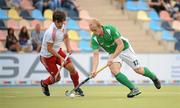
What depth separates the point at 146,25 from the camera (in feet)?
88.7

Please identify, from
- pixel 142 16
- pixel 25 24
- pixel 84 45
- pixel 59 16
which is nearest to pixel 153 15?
pixel 142 16

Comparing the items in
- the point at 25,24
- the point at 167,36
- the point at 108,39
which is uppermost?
the point at 108,39

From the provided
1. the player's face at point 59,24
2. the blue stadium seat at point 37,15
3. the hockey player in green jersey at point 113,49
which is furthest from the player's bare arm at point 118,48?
the blue stadium seat at point 37,15

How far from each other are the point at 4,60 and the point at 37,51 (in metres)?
1.50

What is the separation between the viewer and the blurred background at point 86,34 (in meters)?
21.0

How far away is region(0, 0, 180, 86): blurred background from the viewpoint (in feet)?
68.8

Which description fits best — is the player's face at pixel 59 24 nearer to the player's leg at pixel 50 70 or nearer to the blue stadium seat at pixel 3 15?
the player's leg at pixel 50 70

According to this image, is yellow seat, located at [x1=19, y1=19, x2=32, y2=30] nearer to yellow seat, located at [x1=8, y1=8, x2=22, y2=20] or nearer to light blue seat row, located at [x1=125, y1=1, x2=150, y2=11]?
yellow seat, located at [x1=8, y1=8, x2=22, y2=20]

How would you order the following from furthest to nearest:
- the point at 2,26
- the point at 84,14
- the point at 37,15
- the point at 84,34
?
the point at 84,14
the point at 84,34
the point at 37,15
the point at 2,26

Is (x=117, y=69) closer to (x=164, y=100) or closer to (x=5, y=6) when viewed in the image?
(x=164, y=100)

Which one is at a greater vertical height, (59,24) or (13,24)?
(59,24)

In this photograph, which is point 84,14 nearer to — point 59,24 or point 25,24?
point 25,24

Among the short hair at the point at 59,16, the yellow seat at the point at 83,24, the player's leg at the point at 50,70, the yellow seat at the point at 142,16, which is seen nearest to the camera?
the short hair at the point at 59,16

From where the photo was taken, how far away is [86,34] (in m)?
24.8
